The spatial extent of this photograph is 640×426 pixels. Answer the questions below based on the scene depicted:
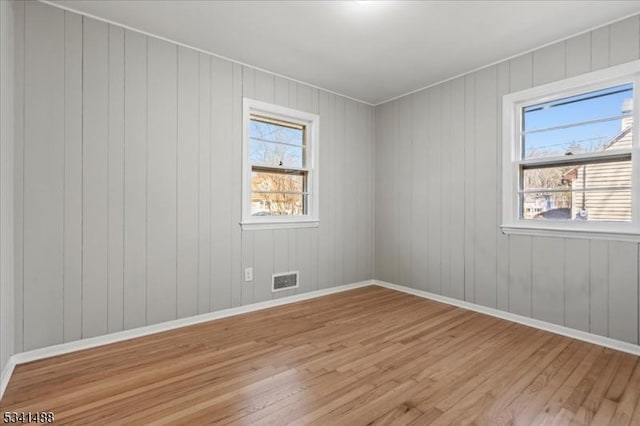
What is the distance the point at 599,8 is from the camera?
2.39m

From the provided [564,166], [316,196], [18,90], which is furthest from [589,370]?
[18,90]

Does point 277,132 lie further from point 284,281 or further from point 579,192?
point 579,192

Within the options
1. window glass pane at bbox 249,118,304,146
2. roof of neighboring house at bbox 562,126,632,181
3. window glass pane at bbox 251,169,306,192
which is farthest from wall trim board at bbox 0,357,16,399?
roof of neighboring house at bbox 562,126,632,181

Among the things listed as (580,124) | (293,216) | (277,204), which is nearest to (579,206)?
(580,124)

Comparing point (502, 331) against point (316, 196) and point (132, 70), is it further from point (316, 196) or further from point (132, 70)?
point (132, 70)

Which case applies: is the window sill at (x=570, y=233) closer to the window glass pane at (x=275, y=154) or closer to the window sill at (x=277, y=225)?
the window sill at (x=277, y=225)

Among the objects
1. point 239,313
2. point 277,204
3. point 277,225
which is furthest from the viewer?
point 277,204

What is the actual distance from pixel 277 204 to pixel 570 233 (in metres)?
2.83

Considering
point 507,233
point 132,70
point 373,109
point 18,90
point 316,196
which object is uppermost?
point 373,109

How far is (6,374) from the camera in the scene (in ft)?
6.60

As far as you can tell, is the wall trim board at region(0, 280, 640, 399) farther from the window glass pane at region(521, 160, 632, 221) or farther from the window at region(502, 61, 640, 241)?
the window glass pane at region(521, 160, 632, 221)

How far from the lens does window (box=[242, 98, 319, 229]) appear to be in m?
3.45

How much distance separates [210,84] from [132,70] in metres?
0.67

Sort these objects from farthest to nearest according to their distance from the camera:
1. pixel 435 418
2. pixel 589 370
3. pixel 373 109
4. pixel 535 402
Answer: pixel 373 109, pixel 589 370, pixel 535 402, pixel 435 418
